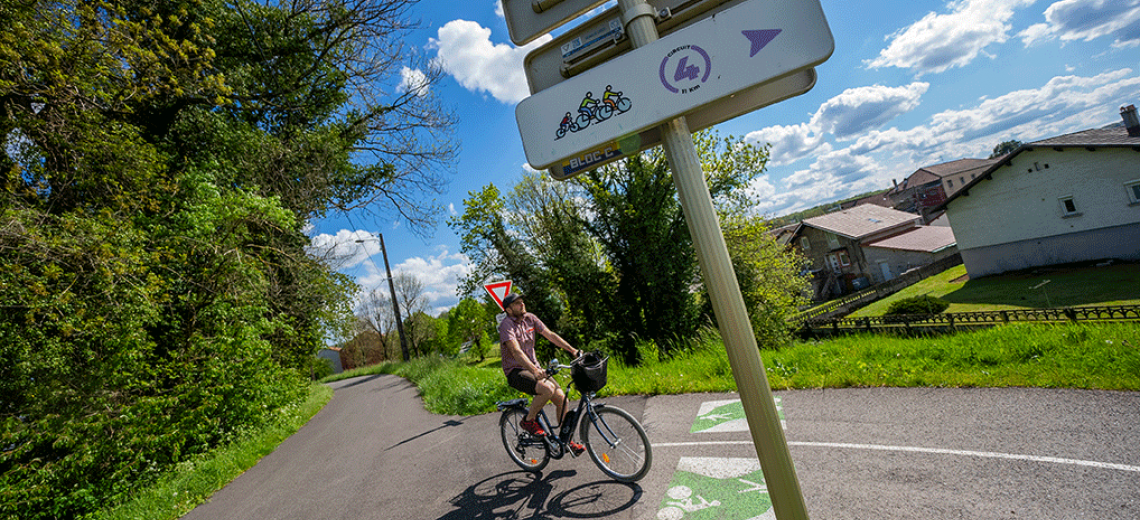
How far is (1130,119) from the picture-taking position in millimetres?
22844

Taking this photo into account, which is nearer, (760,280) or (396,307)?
(760,280)

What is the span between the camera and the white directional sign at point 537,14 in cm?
187

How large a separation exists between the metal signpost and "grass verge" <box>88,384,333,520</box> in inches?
307

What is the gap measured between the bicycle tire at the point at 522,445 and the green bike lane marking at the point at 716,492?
1402 millimetres

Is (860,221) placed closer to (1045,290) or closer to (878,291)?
(878,291)

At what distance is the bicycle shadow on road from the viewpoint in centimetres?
361

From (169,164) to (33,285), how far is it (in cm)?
526

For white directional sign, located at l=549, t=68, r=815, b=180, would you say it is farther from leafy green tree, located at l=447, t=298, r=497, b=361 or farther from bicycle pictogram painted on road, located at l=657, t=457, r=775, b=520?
leafy green tree, located at l=447, t=298, r=497, b=361

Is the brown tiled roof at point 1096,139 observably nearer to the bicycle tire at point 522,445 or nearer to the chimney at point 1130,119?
the chimney at point 1130,119

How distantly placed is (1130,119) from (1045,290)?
11.1 m

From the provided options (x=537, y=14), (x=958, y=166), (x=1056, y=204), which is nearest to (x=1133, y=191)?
(x=1056, y=204)

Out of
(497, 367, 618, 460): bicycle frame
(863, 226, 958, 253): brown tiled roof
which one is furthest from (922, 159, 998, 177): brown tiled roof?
(497, 367, 618, 460): bicycle frame

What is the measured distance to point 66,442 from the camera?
652 cm

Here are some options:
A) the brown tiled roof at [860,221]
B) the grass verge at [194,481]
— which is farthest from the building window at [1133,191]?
the grass verge at [194,481]
